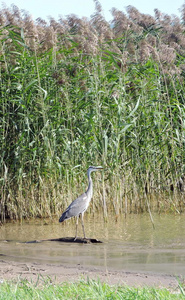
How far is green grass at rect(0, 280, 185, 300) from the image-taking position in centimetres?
351

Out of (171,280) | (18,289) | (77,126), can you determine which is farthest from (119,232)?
(18,289)

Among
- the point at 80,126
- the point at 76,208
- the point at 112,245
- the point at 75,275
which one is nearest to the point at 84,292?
the point at 75,275

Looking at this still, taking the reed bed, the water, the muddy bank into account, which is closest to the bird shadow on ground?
the water

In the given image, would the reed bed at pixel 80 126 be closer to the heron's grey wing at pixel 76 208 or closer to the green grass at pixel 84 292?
the heron's grey wing at pixel 76 208

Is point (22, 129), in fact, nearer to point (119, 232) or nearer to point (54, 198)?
point (54, 198)

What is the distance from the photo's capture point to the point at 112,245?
6.57 metres

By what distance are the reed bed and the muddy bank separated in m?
2.60

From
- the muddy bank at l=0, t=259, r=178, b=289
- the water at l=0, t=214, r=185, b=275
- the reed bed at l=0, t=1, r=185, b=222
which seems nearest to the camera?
the muddy bank at l=0, t=259, r=178, b=289

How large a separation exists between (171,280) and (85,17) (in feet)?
19.1

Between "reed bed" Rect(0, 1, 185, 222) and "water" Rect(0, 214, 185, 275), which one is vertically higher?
"reed bed" Rect(0, 1, 185, 222)

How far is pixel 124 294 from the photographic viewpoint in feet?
11.7

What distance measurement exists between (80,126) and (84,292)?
4.79m

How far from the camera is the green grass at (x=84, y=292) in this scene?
11.5ft

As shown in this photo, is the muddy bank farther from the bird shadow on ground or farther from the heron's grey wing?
the heron's grey wing
